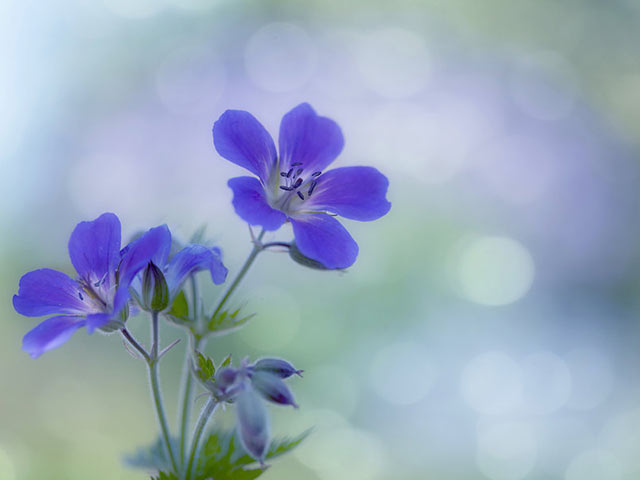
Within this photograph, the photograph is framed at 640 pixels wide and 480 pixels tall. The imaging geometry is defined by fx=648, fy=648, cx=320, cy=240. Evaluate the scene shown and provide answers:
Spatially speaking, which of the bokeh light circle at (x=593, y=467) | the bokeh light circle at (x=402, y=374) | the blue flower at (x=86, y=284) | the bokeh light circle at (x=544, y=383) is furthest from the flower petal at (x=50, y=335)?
the bokeh light circle at (x=593, y=467)

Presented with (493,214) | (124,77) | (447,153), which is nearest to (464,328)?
(493,214)

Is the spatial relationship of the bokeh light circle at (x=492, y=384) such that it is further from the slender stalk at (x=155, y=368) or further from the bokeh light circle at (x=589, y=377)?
the slender stalk at (x=155, y=368)

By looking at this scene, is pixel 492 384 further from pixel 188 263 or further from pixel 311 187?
pixel 188 263

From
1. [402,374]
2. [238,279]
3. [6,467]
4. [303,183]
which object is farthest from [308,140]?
[402,374]

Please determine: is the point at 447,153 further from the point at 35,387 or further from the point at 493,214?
the point at 35,387

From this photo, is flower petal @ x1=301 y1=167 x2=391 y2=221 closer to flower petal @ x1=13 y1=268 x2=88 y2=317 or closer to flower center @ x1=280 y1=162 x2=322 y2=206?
flower center @ x1=280 y1=162 x2=322 y2=206

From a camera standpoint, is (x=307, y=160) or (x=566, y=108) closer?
(x=307, y=160)
